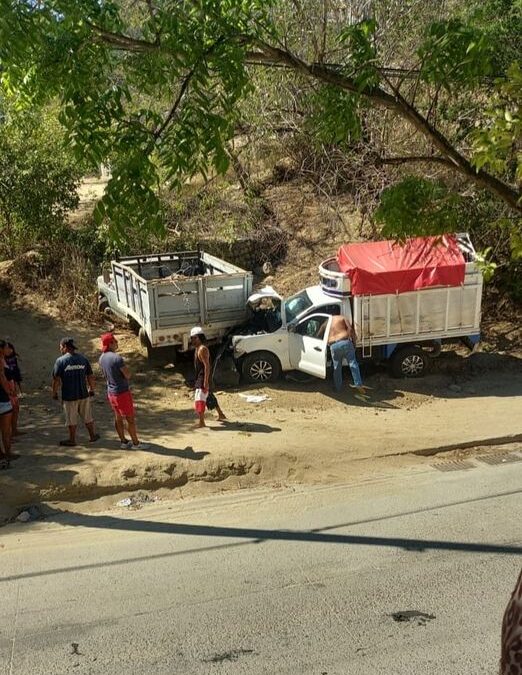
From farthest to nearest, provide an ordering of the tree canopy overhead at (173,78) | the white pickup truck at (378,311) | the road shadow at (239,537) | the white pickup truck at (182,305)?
the white pickup truck at (182,305) → the white pickup truck at (378,311) → the road shadow at (239,537) → the tree canopy overhead at (173,78)

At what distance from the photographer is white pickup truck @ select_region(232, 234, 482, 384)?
39.5 ft

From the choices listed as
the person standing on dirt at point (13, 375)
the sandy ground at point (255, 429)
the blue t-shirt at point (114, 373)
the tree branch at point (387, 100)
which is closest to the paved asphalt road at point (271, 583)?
the sandy ground at point (255, 429)

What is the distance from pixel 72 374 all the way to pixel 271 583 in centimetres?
428

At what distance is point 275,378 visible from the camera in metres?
12.5

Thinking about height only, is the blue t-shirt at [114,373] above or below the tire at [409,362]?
above

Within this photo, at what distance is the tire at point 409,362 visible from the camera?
12609 mm

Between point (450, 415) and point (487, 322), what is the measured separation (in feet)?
17.0

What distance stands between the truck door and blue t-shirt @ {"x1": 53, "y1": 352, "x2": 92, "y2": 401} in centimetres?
434

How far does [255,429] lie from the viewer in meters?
10.2

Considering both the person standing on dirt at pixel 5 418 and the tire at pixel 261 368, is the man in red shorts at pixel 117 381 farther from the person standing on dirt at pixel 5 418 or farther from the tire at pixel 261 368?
the tire at pixel 261 368

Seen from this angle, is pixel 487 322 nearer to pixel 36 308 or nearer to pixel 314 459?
pixel 314 459

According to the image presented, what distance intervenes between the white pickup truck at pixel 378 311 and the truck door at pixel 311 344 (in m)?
0.02

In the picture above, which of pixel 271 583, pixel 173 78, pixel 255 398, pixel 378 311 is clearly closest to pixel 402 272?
pixel 378 311

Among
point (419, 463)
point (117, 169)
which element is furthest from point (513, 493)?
point (117, 169)
